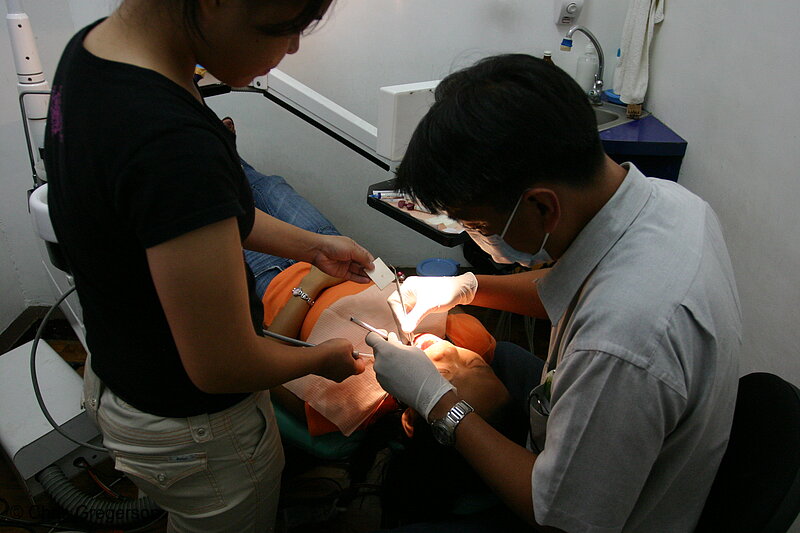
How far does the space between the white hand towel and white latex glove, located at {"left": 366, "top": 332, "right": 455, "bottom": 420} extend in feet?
5.91

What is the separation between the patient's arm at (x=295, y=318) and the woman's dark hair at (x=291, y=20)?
1075 mm

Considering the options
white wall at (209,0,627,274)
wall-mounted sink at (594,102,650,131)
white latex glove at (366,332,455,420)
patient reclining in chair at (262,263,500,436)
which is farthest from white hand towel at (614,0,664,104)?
white latex glove at (366,332,455,420)

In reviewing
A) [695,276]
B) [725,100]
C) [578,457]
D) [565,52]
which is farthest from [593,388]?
[565,52]

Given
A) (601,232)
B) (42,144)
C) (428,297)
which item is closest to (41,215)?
(42,144)

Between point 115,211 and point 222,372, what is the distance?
0.27 m

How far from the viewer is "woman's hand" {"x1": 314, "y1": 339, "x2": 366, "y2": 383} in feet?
3.62

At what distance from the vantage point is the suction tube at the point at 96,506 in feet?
5.83

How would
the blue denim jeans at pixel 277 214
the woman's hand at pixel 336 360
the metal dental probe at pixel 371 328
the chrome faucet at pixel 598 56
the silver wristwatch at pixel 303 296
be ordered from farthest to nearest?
the chrome faucet at pixel 598 56 < the blue denim jeans at pixel 277 214 < the silver wristwatch at pixel 303 296 < the metal dental probe at pixel 371 328 < the woman's hand at pixel 336 360

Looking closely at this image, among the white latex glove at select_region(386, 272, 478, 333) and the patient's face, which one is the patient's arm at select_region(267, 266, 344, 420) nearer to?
the white latex glove at select_region(386, 272, 478, 333)

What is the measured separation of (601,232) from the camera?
3.05 ft

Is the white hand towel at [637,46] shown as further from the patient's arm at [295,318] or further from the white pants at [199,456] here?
the white pants at [199,456]

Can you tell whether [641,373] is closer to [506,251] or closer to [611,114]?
[506,251]

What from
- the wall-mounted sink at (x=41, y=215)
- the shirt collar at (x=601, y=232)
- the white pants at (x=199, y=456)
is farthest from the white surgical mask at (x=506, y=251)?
the wall-mounted sink at (x=41, y=215)

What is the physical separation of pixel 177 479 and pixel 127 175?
62 centimetres
